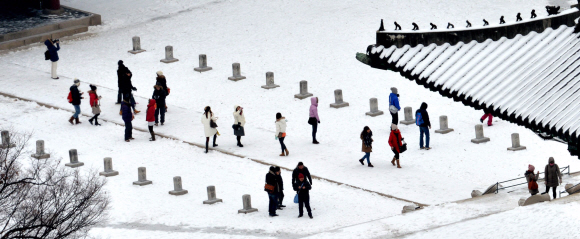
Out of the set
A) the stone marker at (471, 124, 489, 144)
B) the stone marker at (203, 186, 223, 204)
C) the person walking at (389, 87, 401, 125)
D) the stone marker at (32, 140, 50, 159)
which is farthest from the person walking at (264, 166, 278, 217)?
the stone marker at (32, 140, 50, 159)

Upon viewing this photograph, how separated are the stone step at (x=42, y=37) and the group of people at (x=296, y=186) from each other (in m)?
17.3

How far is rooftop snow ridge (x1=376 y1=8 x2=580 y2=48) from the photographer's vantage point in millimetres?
17264

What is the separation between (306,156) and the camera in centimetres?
2717

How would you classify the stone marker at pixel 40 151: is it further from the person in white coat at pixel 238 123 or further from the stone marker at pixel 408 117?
the stone marker at pixel 408 117

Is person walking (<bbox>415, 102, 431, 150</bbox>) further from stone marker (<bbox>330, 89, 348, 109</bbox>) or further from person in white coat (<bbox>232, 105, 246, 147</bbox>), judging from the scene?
stone marker (<bbox>330, 89, 348, 109</bbox>)

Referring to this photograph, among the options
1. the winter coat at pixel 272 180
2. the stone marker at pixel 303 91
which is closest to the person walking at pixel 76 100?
the stone marker at pixel 303 91

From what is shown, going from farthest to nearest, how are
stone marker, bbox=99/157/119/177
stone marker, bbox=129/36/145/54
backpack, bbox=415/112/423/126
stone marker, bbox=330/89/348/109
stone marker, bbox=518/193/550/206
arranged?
stone marker, bbox=129/36/145/54 → stone marker, bbox=330/89/348/109 → backpack, bbox=415/112/423/126 → stone marker, bbox=99/157/119/177 → stone marker, bbox=518/193/550/206

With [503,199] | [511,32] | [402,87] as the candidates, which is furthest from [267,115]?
[511,32]

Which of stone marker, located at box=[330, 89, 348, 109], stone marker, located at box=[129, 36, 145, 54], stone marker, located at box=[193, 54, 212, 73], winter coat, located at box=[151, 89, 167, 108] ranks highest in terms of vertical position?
stone marker, located at box=[129, 36, 145, 54]

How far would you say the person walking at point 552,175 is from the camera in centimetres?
2272

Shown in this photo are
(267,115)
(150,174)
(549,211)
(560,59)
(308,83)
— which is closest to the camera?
(560,59)

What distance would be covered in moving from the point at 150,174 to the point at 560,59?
12.2m

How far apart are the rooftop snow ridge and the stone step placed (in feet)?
73.7

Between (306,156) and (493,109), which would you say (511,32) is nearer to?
(493,109)
